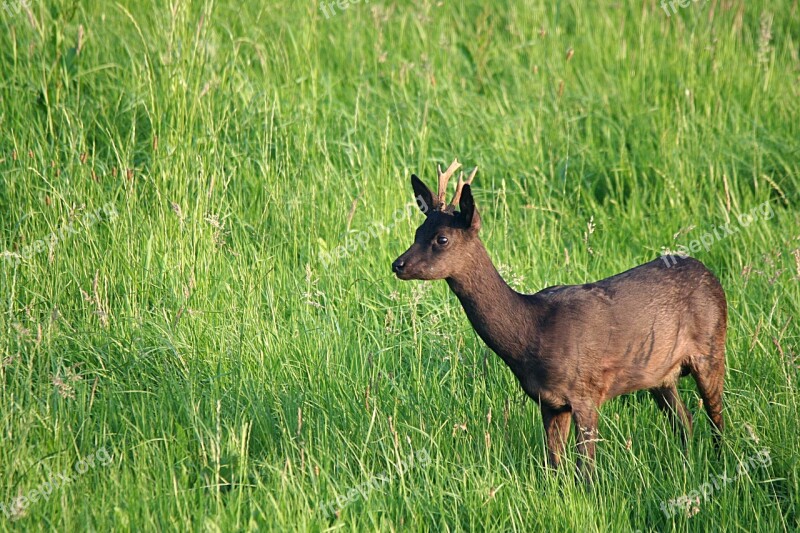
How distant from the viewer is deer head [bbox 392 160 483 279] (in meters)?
4.41

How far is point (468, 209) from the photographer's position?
175 inches

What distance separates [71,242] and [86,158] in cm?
67

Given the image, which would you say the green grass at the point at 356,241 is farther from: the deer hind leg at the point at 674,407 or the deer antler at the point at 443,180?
the deer antler at the point at 443,180

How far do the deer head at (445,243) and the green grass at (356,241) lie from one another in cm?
59

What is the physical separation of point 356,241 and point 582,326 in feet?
6.04

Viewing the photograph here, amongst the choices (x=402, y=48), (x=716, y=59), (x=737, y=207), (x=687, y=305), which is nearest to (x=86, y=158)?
→ (x=402, y=48)

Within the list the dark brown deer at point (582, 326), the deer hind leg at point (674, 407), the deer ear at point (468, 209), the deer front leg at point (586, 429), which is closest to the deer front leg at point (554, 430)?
the dark brown deer at point (582, 326)

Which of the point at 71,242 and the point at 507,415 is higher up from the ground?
the point at 71,242

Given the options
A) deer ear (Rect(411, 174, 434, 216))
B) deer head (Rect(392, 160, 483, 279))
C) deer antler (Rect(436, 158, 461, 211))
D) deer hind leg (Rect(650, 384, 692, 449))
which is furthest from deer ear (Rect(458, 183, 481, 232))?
deer hind leg (Rect(650, 384, 692, 449))

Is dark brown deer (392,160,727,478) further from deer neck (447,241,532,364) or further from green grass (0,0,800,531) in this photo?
green grass (0,0,800,531)

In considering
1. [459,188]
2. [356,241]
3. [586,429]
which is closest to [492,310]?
[459,188]

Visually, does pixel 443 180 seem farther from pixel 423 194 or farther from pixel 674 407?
pixel 674 407

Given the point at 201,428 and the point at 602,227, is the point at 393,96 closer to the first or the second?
the point at 602,227

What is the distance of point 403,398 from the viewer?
4820 millimetres
